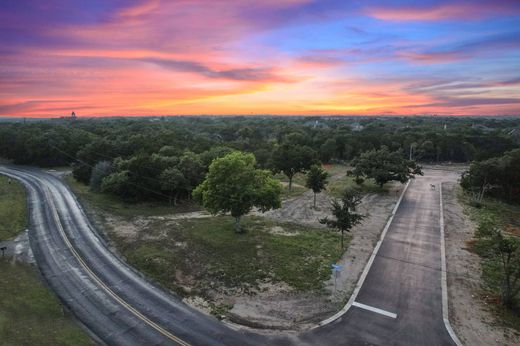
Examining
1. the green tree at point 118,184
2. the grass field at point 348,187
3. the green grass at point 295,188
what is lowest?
the green grass at point 295,188

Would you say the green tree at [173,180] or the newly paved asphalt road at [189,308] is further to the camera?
the green tree at [173,180]

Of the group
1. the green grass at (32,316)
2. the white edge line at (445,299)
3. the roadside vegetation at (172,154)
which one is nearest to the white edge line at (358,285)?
the white edge line at (445,299)

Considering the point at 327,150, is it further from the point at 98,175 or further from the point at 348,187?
the point at 98,175

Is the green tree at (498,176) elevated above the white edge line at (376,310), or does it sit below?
above

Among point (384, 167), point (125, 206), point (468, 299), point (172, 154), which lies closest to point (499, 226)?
point (384, 167)

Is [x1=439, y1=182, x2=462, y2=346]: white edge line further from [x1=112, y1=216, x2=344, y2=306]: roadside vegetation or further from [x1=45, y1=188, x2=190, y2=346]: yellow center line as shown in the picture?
[x1=45, y1=188, x2=190, y2=346]: yellow center line

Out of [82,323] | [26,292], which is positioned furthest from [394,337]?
[26,292]

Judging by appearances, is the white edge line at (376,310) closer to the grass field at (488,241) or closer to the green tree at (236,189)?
the grass field at (488,241)
